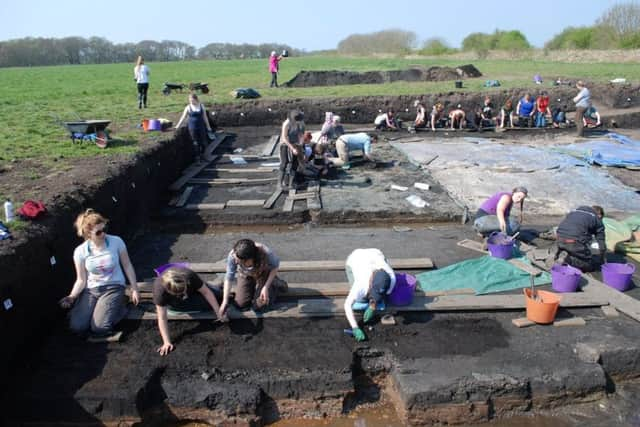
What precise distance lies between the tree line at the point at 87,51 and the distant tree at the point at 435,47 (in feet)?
211

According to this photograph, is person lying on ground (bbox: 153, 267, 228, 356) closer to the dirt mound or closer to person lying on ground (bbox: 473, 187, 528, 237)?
person lying on ground (bbox: 473, 187, 528, 237)

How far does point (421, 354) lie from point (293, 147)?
5.85 metres

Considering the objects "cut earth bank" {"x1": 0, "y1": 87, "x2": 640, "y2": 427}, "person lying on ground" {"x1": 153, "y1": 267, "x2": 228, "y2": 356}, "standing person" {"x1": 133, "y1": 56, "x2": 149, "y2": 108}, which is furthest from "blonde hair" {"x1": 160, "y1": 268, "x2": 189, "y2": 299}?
"standing person" {"x1": 133, "y1": 56, "x2": 149, "y2": 108}

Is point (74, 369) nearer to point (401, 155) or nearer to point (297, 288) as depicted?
point (297, 288)

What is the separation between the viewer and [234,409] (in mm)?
4219

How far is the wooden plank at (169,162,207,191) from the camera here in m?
10.1

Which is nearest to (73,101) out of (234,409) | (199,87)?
(199,87)

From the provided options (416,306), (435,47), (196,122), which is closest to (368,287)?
(416,306)

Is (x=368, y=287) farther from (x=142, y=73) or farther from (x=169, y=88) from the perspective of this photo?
(x=169, y=88)

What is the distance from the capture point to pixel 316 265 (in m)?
6.52

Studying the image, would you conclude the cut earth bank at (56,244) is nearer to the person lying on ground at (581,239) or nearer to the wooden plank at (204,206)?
the wooden plank at (204,206)

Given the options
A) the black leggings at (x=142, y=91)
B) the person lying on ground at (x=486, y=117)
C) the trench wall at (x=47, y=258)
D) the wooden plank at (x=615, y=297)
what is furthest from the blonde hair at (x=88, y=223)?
the person lying on ground at (x=486, y=117)

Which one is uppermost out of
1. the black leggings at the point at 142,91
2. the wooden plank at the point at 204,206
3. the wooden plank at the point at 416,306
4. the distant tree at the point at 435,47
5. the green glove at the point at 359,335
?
the distant tree at the point at 435,47

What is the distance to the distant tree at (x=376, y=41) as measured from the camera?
3841 inches
